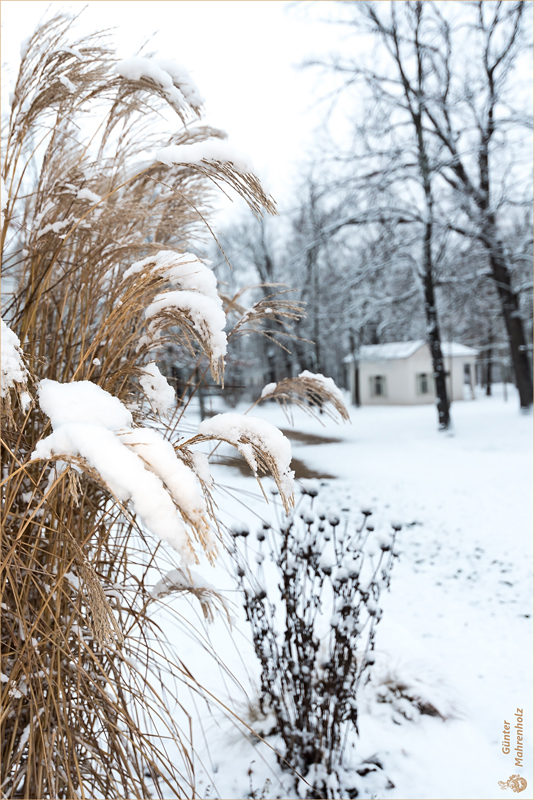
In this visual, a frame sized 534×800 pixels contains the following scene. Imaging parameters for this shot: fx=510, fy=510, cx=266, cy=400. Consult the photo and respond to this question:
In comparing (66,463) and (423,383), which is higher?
(423,383)

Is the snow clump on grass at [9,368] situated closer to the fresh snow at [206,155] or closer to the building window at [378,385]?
the fresh snow at [206,155]

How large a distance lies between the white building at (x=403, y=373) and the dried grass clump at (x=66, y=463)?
16.9 metres

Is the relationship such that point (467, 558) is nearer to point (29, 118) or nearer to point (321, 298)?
point (29, 118)

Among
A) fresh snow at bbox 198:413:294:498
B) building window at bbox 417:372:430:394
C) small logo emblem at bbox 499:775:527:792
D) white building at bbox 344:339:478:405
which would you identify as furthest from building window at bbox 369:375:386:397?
fresh snow at bbox 198:413:294:498

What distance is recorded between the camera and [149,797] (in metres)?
0.95

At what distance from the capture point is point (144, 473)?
20.7 inches

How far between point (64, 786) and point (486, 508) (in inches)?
204

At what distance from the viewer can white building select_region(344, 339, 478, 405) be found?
742 inches

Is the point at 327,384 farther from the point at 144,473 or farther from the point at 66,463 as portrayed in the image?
the point at 144,473

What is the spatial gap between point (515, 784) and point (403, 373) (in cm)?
1789

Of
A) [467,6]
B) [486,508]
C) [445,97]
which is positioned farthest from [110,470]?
[467,6]

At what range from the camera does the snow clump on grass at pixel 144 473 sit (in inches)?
20.2

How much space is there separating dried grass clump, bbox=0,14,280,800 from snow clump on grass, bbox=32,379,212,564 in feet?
0.81

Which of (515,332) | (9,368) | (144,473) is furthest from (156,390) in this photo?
(515,332)
